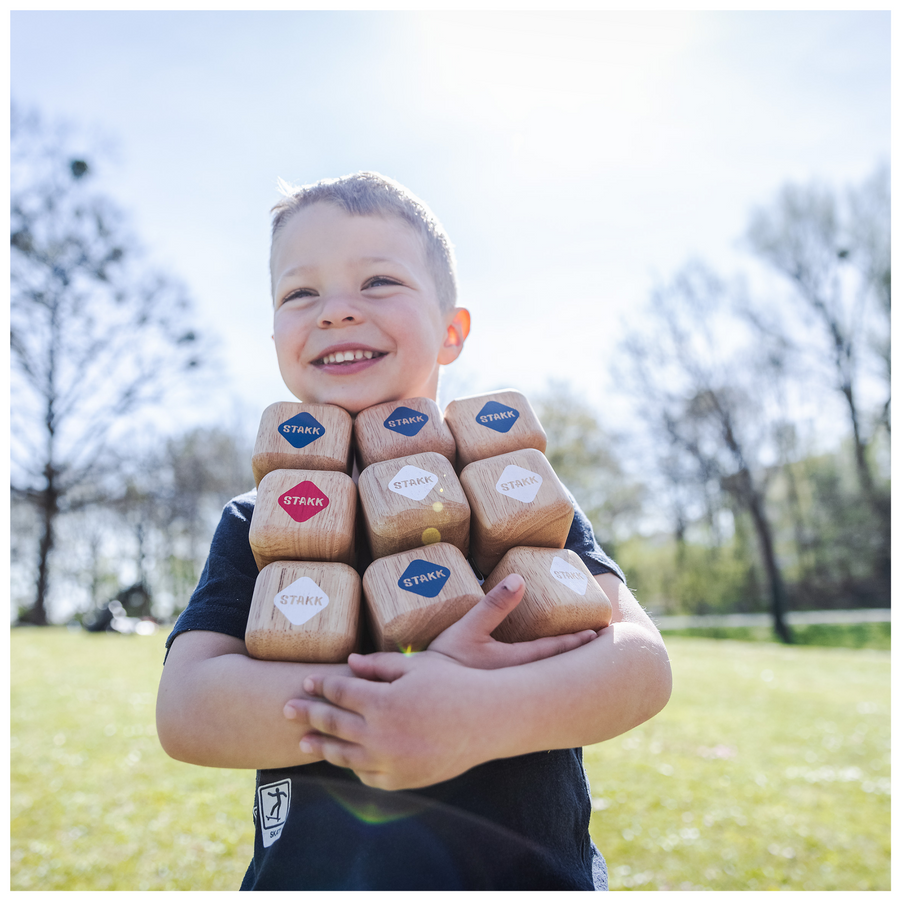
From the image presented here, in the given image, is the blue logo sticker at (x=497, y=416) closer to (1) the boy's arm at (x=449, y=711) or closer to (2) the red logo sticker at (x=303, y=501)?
(2) the red logo sticker at (x=303, y=501)

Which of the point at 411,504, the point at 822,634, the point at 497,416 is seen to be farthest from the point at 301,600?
the point at 822,634

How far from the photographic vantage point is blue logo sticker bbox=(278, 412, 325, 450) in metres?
→ 1.35

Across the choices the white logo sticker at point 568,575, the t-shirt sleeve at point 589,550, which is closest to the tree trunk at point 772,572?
the t-shirt sleeve at point 589,550

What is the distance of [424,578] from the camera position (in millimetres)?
1146

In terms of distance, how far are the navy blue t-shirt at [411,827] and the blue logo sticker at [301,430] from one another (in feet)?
1.07

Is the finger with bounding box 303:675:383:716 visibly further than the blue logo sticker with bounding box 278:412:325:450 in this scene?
No

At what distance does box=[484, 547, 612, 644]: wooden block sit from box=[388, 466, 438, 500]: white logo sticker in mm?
Answer: 210

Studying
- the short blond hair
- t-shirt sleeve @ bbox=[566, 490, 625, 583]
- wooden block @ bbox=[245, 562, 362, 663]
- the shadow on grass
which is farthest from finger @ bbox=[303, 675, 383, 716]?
the shadow on grass

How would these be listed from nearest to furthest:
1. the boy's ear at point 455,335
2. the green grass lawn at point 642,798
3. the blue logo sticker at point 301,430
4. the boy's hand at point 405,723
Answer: the boy's hand at point 405,723 < the blue logo sticker at point 301,430 < the boy's ear at point 455,335 < the green grass lawn at point 642,798

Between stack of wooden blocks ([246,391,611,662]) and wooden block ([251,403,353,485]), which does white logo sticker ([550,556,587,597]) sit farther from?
wooden block ([251,403,353,485])

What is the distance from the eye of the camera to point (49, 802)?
4.48 metres

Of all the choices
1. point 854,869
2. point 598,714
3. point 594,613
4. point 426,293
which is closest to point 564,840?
point 598,714

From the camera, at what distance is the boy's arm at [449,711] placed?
3.07 ft

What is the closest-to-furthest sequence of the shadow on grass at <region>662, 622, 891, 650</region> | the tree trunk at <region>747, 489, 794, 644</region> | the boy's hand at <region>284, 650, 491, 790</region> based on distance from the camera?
the boy's hand at <region>284, 650, 491, 790</region> → the shadow on grass at <region>662, 622, 891, 650</region> → the tree trunk at <region>747, 489, 794, 644</region>
